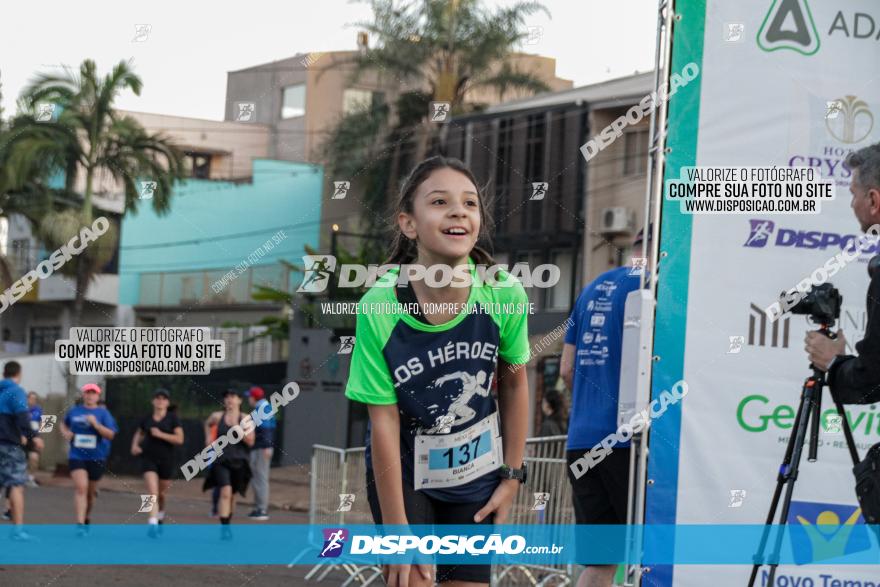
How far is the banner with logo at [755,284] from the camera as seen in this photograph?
21.0ft

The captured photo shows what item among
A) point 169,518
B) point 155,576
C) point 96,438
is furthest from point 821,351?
point 169,518

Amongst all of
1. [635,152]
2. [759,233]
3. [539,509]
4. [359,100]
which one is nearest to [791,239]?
[759,233]

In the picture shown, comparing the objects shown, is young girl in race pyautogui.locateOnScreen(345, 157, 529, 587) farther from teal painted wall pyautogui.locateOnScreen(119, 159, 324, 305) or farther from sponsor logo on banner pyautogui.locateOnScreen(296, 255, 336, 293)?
teal painted wall pyautogui.locateOnScreen(119, 159, 324, 305)

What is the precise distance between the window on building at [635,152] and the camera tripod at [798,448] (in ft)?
78.4

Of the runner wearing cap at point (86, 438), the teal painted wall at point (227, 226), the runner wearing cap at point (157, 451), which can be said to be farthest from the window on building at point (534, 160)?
the runner wearing cap at point (86, 438)

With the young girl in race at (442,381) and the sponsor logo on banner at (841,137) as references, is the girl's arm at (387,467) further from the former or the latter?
the sponsor logo on banner at (841,137)

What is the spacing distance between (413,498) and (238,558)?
8.54m

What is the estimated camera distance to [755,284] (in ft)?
21.2

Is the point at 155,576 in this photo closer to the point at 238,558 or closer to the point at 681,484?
the point at 238,558

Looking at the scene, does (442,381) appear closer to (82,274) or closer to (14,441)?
(14,441)

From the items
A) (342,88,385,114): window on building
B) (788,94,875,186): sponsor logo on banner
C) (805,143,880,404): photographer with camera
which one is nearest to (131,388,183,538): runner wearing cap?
(788,94,875,186): sponsor logo on banner

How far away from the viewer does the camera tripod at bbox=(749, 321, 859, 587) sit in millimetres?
5898

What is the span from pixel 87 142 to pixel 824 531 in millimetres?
21148

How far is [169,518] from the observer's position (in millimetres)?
18656
